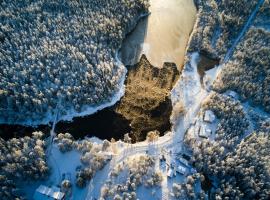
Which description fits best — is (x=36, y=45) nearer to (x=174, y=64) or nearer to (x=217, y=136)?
(x=174, y=64)

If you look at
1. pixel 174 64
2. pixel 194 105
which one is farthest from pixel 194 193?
pixel 174 64

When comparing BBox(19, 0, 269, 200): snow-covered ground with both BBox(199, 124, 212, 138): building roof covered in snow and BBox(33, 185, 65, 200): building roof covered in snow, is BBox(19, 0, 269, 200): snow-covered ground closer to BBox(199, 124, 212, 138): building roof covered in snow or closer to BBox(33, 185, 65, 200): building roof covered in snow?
BBox(199, 124, 212, 138): building roof covered in snow

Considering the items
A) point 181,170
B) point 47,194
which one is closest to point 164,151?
point 181,170

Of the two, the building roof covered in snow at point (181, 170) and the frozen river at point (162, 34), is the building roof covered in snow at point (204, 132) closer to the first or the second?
the building roof covered in snow at point (181, 170)

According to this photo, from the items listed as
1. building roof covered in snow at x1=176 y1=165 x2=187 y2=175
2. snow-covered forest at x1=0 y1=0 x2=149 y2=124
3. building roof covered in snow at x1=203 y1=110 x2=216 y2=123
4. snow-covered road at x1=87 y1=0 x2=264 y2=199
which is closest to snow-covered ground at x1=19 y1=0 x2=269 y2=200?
snow-covered road at x1=87 y1=0 x2=264 y2=199

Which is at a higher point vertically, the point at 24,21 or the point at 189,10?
the point at 189,10

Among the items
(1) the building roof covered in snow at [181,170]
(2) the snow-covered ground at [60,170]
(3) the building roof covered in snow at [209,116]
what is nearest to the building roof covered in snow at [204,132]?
(3) the building roof covered in snow at [209,116]
